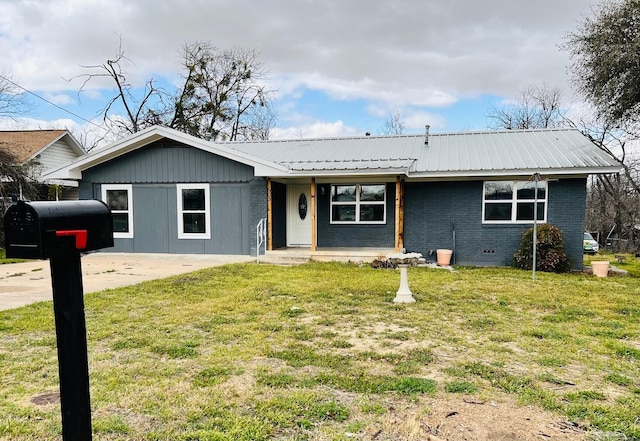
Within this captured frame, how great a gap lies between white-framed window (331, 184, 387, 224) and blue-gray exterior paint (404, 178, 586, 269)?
2.48 feet

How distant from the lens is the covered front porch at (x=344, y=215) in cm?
1198

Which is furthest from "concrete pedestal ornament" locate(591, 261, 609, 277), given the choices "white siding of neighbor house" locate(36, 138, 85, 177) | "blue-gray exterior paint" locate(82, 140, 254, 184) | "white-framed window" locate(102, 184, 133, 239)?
"white siding of neighbor house" locate(36, 138, 85, 177)

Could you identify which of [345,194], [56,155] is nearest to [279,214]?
[345,194]

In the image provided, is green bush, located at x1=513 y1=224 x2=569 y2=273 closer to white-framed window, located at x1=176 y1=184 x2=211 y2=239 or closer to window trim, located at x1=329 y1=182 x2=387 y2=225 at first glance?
window trim, located at x1=329 y1=182 x2=387 y2=225

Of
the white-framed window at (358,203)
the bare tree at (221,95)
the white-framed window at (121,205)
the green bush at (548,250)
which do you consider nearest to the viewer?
the green bush at (548,250)

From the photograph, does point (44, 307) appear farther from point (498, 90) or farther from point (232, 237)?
point (498, 90)

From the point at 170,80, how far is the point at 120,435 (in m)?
27.1

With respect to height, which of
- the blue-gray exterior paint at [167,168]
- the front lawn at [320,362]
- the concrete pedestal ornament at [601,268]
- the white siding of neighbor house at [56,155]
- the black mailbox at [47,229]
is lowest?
the concrete pedestal ornament at [601,268]

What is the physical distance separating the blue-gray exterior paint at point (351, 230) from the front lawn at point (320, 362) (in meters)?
5.38

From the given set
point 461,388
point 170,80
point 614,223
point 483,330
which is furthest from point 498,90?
point 461,388

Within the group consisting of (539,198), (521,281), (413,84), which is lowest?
(521,281)

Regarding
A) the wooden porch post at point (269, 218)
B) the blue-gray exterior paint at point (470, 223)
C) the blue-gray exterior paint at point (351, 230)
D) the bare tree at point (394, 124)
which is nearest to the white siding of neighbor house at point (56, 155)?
the wooden porch post at point (269, 218)

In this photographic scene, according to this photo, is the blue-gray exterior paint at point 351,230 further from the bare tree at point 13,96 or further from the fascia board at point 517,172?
the bare tree at point 13,96

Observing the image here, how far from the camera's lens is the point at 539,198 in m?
11.2
